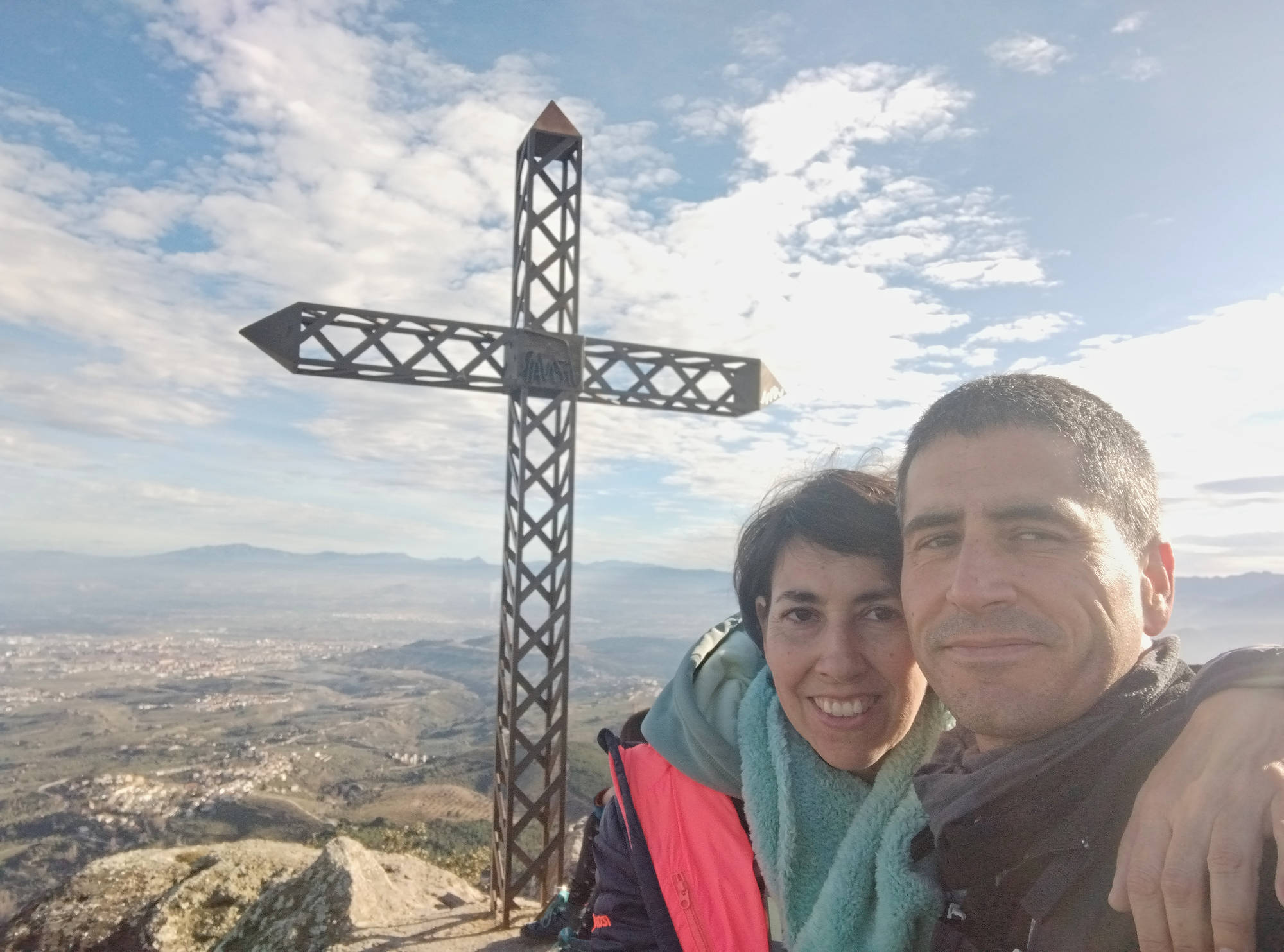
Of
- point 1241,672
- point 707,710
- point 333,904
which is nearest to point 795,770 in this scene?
point 707,710

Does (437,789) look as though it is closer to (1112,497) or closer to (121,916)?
(121,916)

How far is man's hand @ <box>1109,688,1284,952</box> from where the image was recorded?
1.07 m

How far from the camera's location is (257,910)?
6418 millimetres

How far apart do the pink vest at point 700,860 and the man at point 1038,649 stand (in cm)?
79

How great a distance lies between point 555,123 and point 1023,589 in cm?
660

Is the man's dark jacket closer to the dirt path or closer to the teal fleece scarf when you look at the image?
the teal fleece scarf

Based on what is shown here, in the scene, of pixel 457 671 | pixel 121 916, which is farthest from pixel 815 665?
pixel 457 671

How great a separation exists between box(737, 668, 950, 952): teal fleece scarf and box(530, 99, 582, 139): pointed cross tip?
5915 mm

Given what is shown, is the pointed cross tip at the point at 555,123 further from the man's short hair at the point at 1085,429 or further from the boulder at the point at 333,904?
the boulder at the point at 333,904

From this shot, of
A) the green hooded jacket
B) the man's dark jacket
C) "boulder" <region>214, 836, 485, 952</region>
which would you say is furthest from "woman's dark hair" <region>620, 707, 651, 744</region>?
"boulder" <region>214, 836, 485, 952</region>

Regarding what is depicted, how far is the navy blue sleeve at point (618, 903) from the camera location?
2.33 m

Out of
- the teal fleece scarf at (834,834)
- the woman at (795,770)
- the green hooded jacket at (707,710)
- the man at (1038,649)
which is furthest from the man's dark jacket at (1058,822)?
the green hooded jacket at (707,710)

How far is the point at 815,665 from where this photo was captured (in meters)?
2.17

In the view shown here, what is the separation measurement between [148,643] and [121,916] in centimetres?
16559
